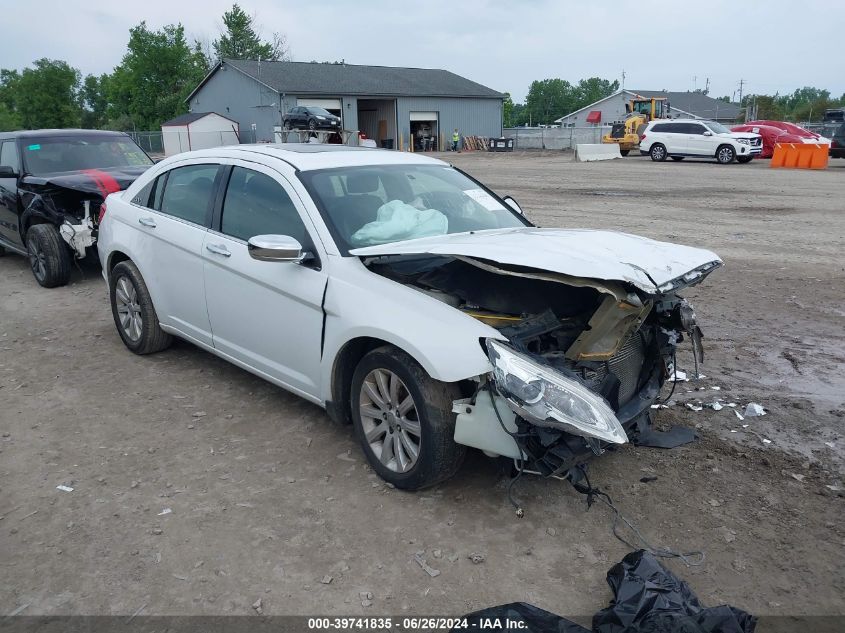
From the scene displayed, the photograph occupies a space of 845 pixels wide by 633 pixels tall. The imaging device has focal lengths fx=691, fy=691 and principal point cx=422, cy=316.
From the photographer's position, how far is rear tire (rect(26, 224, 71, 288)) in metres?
8.28

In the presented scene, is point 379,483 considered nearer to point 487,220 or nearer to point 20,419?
point 487,220

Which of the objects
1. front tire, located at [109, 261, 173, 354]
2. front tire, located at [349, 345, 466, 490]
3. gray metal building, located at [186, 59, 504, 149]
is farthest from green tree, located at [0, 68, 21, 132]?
front tire, located at [349, 345, 466, 490]

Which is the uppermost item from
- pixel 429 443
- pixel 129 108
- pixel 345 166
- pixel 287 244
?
pixel 129 108

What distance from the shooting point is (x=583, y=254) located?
11.5 ft

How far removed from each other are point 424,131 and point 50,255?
45552 millimetres

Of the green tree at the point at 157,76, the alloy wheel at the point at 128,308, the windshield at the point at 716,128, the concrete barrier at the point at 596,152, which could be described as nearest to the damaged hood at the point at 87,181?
the alloy wheel at the point at 128,308

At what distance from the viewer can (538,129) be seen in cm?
5009

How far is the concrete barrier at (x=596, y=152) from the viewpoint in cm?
3359

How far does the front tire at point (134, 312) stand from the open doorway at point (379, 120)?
44.2 metres

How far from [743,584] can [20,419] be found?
4.54 metres

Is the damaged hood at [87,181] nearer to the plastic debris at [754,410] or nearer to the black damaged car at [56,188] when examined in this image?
the black damaged car at [56,188]

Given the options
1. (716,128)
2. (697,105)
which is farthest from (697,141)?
(697,105)

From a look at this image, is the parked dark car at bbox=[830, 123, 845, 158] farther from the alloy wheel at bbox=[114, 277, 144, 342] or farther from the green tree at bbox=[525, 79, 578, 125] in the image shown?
the green tree at bbox=[525, 79, 578, 125]

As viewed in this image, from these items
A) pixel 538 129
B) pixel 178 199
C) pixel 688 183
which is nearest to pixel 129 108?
pixel 538 129
